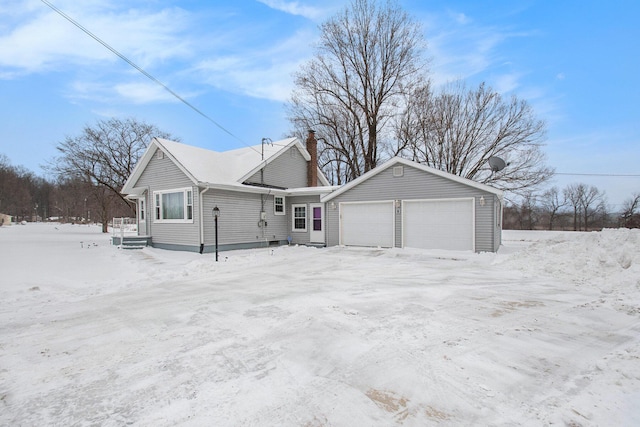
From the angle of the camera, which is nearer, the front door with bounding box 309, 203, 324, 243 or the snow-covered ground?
the snow-covered ground

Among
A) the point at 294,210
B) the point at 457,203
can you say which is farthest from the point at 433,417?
the point at 294,210

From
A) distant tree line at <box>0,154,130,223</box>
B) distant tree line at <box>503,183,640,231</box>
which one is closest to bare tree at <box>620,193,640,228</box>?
Result: distant tree line at <box>503,183,640,231</box>

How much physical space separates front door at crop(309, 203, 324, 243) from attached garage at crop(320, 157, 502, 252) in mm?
539

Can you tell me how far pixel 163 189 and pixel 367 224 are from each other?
9.74 metres

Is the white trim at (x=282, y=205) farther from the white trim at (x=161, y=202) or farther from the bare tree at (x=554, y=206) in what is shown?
the bare tree at (x=554, y=206)

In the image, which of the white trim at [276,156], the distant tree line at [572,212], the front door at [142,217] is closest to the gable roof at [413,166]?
the white trim at [276,156]

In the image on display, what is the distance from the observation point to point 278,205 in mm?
16359

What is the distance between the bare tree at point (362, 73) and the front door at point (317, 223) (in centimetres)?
902

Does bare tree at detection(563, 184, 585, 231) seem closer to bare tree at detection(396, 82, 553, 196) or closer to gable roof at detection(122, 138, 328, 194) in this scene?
bare tree at detection(396, 82, 553, 196)

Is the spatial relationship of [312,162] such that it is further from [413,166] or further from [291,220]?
[413,166]

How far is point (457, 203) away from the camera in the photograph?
1208 cm

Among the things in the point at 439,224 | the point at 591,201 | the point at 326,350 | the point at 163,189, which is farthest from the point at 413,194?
the point at 591,201

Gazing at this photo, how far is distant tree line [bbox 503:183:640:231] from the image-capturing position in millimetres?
33188

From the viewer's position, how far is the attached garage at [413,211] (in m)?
11.6
